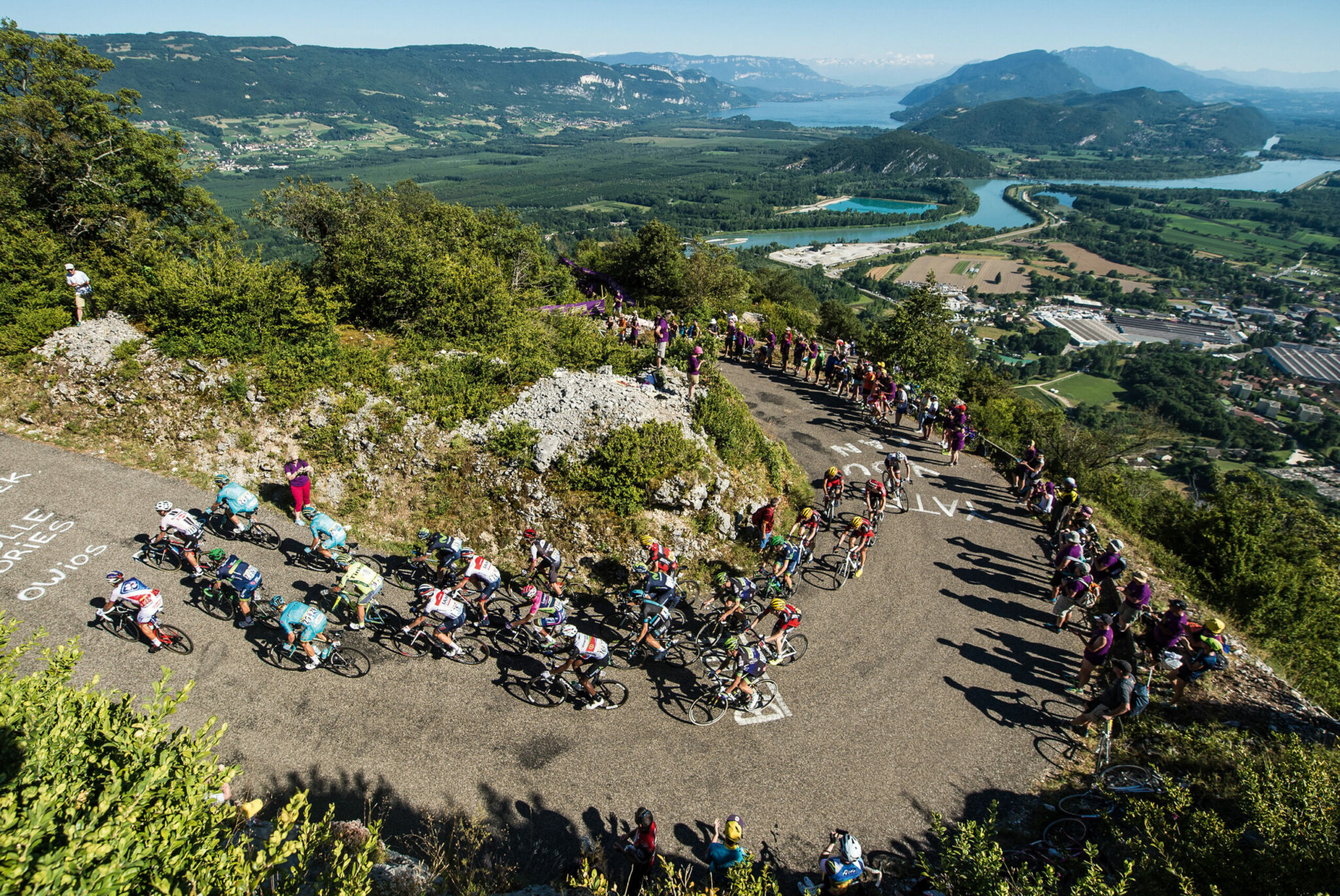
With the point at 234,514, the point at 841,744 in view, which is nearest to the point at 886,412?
the point at 841,744

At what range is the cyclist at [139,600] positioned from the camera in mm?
10922

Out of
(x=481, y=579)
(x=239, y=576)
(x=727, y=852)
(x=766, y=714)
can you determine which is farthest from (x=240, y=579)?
(x=766, y=714)

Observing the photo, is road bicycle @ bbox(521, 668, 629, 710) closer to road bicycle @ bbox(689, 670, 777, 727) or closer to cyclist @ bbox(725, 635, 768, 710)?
road bicycle @ bbox(689, 670, 777, 727)

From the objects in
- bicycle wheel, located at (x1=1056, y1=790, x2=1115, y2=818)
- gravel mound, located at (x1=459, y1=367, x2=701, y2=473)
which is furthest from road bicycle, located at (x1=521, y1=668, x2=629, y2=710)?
bicycle wheel, located at (x1=1056, y1=790, x2=1115, y2=818)

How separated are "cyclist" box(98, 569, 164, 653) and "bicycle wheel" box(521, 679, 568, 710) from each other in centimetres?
754

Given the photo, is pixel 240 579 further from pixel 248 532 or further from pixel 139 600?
pixel 248 532

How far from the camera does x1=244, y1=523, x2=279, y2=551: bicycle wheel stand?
14453 millimetres

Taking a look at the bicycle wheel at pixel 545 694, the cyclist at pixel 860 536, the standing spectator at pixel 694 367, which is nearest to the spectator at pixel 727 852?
the bicycle wheel at pixel 545 694

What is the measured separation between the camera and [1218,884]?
7000 mm

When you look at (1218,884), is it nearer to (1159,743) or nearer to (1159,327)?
(1159,743)

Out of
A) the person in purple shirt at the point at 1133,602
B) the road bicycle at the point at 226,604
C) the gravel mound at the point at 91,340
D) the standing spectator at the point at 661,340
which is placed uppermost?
the standing spectator at the point at 661,340

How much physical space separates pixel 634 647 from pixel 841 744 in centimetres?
465

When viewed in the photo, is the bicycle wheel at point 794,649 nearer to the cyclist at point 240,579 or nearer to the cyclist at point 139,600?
the cyclist at point 240,579

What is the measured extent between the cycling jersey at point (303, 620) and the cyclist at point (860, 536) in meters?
12.5
